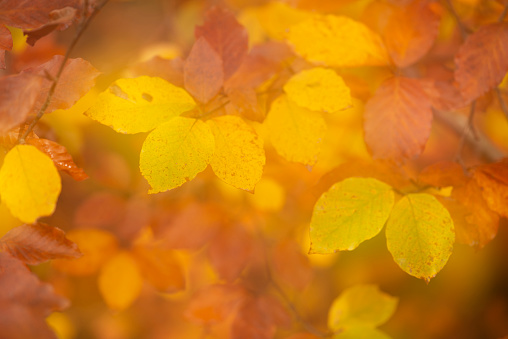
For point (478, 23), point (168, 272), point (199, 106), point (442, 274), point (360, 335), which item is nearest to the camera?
point (199, 106)

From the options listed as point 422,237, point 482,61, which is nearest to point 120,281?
point 422,237

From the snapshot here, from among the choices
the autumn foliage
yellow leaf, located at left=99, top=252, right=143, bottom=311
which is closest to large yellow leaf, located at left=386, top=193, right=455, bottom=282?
the autumn foliage

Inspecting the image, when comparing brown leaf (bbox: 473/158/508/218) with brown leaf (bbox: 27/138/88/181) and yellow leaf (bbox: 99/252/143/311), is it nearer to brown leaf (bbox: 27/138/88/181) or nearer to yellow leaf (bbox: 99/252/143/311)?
brown leaf (bbox: 27/138/88/181)

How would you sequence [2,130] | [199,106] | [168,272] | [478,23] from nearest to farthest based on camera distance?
[2,130], [199,106], [478,23], [168,272]

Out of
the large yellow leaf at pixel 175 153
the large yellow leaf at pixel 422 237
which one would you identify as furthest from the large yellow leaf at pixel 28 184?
the large yellow leaf at pixel 422 237

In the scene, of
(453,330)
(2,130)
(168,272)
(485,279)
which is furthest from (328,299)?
(2,130)

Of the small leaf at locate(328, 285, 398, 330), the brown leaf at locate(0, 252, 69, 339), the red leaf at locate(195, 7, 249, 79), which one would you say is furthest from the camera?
the small leaf at locate(328, 285, 398, 330)

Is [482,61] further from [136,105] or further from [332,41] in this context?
[136,105]

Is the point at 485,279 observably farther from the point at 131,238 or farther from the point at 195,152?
the point at 195,152
